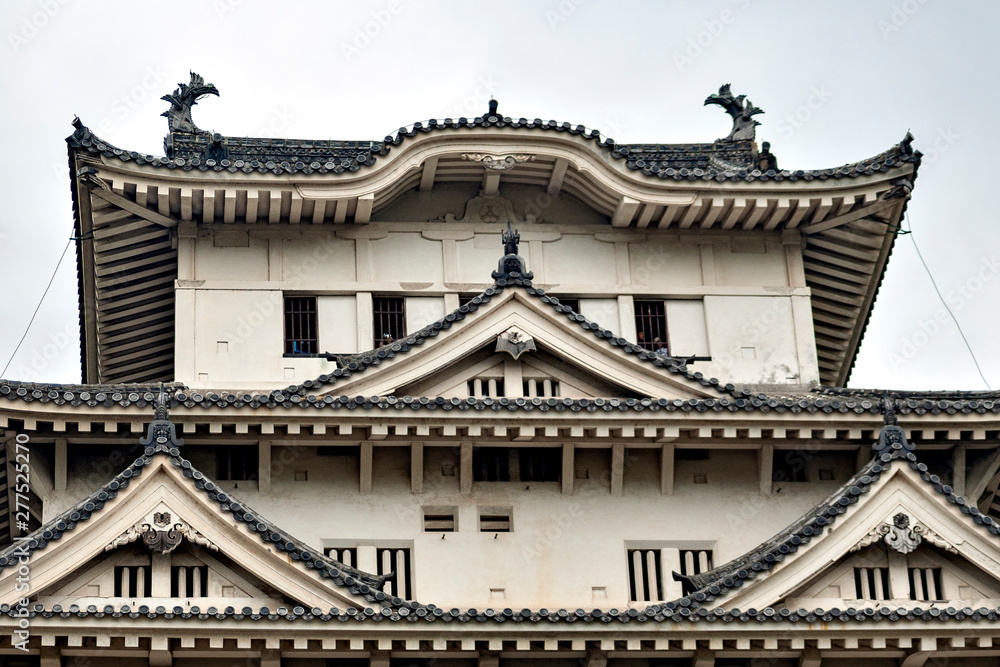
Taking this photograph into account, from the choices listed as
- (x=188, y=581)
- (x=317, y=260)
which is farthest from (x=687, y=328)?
(x=188, y=581)

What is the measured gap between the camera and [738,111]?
28.1 metres

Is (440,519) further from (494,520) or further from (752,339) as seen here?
(752,339)

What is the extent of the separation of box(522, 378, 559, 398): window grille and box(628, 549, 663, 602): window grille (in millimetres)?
2179

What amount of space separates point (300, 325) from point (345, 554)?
376cm

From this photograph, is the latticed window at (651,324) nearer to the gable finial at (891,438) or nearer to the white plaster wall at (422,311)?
the white plaster wall at (422,311)

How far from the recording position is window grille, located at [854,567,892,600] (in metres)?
20.5

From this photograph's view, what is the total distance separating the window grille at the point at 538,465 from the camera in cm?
2256

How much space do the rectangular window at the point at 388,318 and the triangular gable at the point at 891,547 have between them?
615 centimetres

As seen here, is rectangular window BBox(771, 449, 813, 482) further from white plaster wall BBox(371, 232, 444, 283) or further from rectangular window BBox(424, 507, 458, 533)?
white plaster wall BBox(371, 232, 444, 283)

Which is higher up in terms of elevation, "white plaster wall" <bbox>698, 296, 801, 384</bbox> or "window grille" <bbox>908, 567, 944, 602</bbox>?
"white plaster wall" <bbox>698, 296, 801, 384</bbox>

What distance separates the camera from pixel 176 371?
23.9 meters

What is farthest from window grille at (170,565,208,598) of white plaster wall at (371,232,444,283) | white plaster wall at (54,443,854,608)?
white plaster wall at (371,232,444,283)

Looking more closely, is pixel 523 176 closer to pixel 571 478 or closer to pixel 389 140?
pixel 389 140

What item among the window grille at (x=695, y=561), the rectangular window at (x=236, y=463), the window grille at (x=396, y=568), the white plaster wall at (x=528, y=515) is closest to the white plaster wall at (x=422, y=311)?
the white plaster wall at (x=528, y=515)
